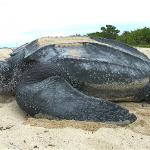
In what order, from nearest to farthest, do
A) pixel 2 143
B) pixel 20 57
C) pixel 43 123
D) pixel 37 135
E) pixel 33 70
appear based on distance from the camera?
pixel 2 143 → pixel 37 135 → pixel 43 123 → pixel 33 70 → pixel 20 57

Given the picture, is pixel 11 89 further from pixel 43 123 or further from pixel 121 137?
pixel 121 137

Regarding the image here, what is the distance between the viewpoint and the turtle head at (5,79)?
12.3ft

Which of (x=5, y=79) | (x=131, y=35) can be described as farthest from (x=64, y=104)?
(x=131, y=35)

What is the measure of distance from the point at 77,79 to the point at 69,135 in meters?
0.83

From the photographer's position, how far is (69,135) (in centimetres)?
267

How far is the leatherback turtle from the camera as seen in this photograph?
3033 mm

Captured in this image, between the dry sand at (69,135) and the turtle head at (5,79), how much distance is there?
0.58 m

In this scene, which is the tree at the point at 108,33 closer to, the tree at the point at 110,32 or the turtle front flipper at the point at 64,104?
the tree at the point at 110,32

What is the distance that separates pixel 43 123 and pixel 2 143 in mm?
528

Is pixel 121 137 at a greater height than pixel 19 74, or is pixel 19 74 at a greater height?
pixel 19 74

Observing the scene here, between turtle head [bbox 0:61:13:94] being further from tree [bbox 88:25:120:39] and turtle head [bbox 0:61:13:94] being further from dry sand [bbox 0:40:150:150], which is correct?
tree [bbox 88:25:120:39]

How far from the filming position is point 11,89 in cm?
374

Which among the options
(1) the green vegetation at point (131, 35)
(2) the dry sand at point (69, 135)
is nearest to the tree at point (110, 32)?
(1) the green vegetation at point (131, 35)

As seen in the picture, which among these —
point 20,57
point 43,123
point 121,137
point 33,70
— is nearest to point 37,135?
point 43,123
